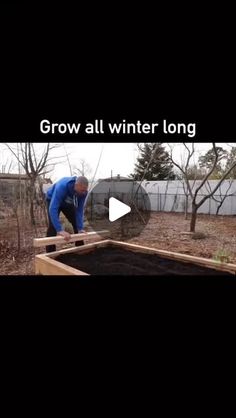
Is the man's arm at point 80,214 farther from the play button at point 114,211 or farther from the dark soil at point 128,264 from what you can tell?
the dark soil at point 128,264

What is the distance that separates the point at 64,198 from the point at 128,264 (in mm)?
1129

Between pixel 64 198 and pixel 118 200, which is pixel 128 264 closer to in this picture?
pixel 64 198

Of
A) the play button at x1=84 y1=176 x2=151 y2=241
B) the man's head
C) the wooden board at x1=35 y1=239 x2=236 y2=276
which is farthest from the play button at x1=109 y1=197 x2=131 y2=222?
the play button at x1=84 y1=176 x2=151 y2=241

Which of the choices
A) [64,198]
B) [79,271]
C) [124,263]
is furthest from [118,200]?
[79,271]

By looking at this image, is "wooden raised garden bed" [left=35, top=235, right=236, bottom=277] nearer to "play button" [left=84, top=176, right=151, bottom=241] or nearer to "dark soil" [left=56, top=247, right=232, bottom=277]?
"dark soil" [left=56, top=247, right=232, bottom=277]

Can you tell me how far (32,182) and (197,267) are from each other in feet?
14.4

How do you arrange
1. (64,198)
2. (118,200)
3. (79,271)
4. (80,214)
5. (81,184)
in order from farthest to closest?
1. (118,200)
2. (80,214)
3. (64,198)
4. (81,184)
5. (79,271)

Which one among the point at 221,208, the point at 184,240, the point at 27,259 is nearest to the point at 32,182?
the point at 27,259

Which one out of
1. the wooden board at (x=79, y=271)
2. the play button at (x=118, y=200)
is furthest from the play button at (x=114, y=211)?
the play button at (x=118, y=200)

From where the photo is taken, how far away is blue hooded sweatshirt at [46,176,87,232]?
2.49 m

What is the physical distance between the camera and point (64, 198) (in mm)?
2783

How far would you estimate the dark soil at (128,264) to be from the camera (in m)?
1.81

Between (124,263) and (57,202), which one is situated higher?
(57,202)

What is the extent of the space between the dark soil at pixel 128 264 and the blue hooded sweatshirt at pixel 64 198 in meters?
0.39
